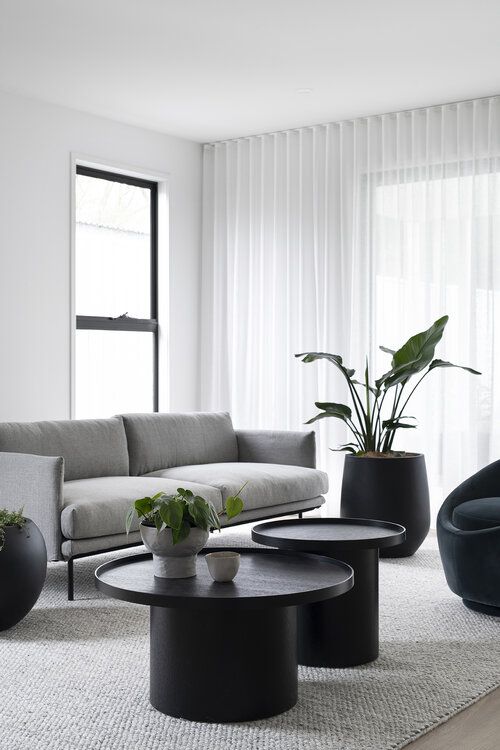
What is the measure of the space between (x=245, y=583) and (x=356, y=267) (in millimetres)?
3713

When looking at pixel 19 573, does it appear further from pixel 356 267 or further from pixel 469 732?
pixel 356 267

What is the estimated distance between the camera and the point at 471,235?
563 cm

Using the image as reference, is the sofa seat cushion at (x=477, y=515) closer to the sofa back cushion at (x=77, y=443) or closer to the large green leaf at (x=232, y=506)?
the large green leaf at (x=232, y=506)

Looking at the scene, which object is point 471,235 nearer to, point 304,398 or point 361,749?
point 304,398

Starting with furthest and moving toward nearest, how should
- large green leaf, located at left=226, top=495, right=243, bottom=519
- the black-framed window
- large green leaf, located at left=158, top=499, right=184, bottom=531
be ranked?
the black-framed window → large green leaf, located at left=226, top=495, right=243, bottom=519 → large green leaf, located at left=158, top=499, right=184, bottom=531

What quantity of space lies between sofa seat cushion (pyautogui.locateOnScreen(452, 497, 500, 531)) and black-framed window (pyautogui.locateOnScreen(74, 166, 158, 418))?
9.37 feet

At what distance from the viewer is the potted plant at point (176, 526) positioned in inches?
104

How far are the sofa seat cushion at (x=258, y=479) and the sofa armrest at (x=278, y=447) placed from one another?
11cm

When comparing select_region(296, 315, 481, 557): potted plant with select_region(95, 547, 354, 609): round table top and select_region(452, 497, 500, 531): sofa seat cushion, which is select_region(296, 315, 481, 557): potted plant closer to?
select_region(452, 497, 500, 531): sofa seat cushion

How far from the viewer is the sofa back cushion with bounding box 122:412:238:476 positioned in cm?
511

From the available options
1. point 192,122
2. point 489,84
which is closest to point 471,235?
point 489,84

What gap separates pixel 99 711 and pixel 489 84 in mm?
4156

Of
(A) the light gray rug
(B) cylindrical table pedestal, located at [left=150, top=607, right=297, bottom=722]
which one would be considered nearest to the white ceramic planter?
(B) cylindrical table pedestal, located at [left=150, top=607, right=297, bottom=722]

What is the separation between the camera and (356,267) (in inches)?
240
